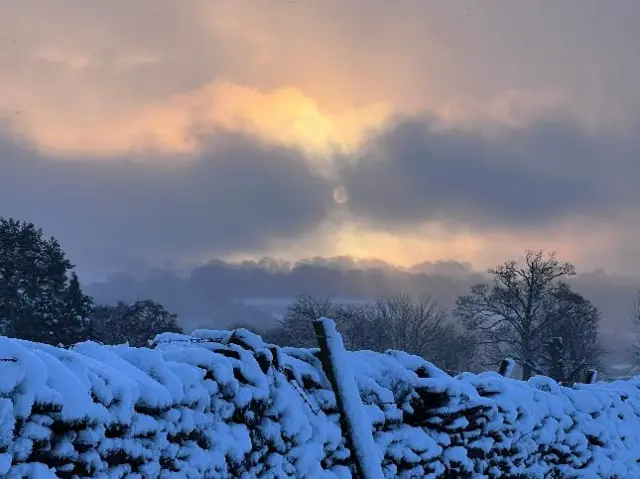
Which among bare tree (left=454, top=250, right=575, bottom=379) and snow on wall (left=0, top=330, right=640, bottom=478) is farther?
bare tree (left=454, top=250, right=575, bottom=379)

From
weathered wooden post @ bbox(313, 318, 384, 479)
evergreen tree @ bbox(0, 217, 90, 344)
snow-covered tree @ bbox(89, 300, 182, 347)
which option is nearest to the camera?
weathered wooden post @ bbox(313, 318, 384, 479)

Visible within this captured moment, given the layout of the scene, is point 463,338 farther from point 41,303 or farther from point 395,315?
point 41,303

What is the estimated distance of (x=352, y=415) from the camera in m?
4.07

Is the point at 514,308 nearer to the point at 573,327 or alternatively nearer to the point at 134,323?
the point at 573,327

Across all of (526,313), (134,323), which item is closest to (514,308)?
(526,313)

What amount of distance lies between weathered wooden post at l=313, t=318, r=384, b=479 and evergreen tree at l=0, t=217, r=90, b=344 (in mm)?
34964

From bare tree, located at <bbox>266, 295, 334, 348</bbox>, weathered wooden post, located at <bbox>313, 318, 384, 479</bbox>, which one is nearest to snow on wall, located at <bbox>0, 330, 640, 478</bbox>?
weathered wooden post, located at <bbox>313, 318, 384, 479</bbox>

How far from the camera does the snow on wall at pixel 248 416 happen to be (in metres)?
2.44

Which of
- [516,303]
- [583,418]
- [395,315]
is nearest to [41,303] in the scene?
[395,315]

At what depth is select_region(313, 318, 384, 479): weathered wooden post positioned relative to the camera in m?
4.08

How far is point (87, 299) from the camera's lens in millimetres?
39688

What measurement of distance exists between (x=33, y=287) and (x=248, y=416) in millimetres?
40221

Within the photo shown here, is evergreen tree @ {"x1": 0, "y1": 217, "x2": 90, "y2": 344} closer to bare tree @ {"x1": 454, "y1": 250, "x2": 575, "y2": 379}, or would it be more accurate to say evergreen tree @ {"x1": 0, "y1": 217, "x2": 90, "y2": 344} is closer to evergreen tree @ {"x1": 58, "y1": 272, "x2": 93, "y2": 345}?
evergreen tree @ {"x1": 58, "y1": 272, "x2": 93, "y2": 345}

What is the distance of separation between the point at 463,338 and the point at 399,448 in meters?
47.9
